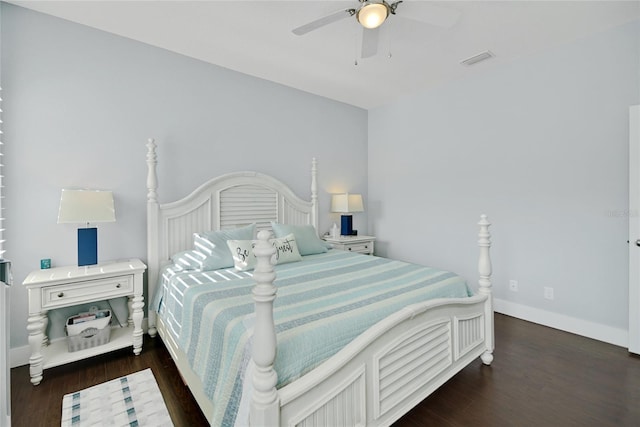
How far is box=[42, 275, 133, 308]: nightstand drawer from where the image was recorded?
2105 mm

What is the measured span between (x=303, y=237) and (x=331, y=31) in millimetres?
1893

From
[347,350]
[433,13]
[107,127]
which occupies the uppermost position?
[433,13]

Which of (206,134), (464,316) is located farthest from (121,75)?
(464,316)

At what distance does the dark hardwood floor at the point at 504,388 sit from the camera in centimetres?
175

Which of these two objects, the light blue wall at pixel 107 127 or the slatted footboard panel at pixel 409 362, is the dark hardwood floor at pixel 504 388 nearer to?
the slatted footboard panel at pixel 409 362

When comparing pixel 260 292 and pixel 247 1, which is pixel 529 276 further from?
pixel 247 1

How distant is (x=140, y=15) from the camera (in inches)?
94.7

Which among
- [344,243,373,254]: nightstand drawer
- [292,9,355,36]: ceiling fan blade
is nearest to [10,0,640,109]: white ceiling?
[292,9,355,36]: ceiling fan blade

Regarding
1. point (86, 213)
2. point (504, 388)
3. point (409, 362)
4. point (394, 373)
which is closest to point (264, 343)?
point (394, 373)

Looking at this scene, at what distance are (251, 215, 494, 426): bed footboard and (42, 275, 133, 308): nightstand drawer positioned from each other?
71.6 inches

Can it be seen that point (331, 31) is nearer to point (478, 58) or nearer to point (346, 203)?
point (478, 58)

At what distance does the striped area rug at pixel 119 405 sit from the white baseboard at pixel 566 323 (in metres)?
3.28

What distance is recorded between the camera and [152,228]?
9.01ft

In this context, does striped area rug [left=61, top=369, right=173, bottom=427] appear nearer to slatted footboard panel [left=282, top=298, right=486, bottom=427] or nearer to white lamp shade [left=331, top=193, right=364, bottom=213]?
slatted footboard panel [left=282, top=298, right=486, bottom=427]
